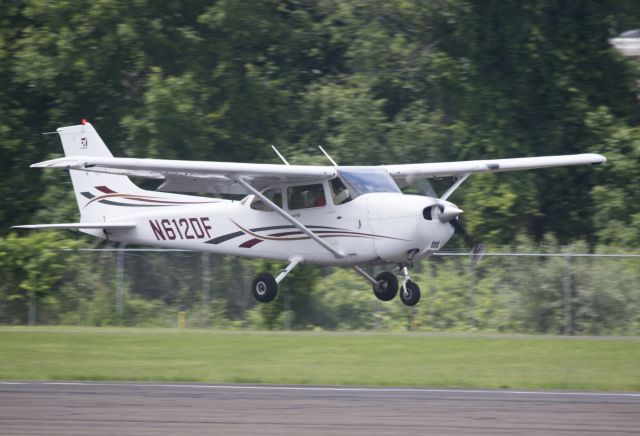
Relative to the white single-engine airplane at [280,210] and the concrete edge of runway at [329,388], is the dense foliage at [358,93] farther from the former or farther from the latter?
the concrete edge of runway at [329,388]

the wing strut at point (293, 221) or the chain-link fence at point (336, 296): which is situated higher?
the wing strut at point (293, 221)

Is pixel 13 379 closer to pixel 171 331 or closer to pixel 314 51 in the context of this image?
pixel 171 331

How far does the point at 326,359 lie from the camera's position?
714 inches

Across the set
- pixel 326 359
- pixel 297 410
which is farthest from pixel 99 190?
pixel 297 410

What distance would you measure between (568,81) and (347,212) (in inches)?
550

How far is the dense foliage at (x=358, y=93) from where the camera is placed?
101ft

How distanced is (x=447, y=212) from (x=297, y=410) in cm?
708

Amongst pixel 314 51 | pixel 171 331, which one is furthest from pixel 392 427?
pixel 314 51

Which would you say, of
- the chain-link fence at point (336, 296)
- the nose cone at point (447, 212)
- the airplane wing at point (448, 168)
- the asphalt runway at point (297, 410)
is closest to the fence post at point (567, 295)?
the chain-link fence at point (336, 296)

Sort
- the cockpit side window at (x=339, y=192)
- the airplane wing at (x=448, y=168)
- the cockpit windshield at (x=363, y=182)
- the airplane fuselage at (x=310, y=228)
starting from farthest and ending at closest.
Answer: the airplane wing at (x=448, y=168) → the cockpit side window at (x=339, y=192) → the cockpit windshield at (x=363, y=182) → the airplane fuselage at (x=310, y=228)

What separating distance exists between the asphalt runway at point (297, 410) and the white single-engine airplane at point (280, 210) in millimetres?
4827

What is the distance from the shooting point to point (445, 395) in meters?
14.2

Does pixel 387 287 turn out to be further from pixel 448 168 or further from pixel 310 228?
pixel 448 168

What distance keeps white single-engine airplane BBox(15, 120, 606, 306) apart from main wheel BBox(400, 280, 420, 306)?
0.06 feet
